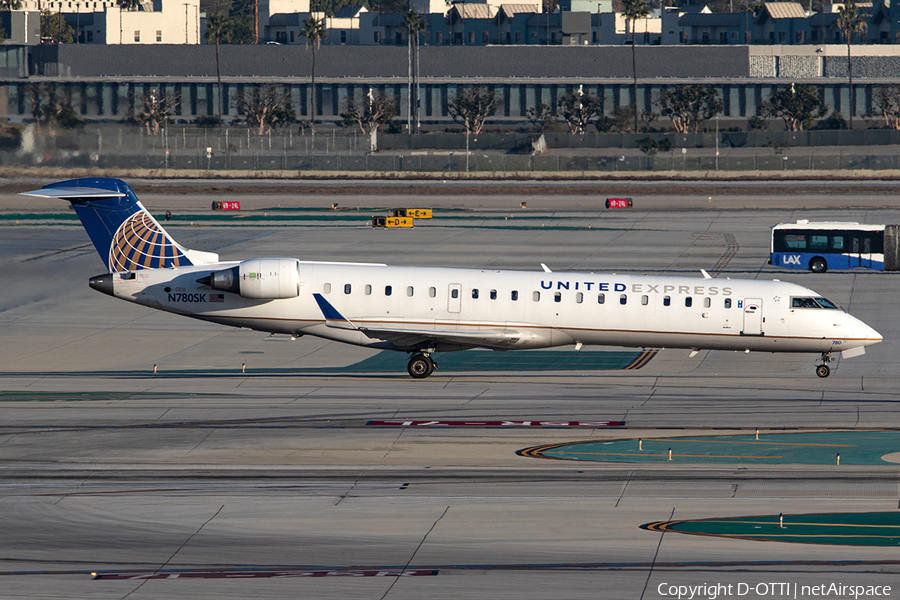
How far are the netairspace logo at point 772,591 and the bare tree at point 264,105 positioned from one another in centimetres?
14348

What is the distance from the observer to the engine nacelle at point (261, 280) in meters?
36.5

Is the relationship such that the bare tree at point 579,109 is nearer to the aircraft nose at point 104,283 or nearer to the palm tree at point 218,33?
the palm tree at point 218,33

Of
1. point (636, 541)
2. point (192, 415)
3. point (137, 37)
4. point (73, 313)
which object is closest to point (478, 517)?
point (636, 541)

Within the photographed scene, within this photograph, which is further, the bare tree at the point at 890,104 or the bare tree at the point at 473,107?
the bare tree at the point at 473,107

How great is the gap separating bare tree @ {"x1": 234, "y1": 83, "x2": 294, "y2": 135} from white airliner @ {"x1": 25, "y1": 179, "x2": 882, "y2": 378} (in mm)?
121369

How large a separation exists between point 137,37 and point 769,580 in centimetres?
18189

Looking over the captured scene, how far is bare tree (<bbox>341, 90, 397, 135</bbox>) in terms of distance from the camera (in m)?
156

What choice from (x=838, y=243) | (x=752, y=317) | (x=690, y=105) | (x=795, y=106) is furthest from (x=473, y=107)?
(x=752, y=317)

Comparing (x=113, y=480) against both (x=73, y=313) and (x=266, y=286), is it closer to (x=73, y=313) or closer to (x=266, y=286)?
(x=266, y=286)

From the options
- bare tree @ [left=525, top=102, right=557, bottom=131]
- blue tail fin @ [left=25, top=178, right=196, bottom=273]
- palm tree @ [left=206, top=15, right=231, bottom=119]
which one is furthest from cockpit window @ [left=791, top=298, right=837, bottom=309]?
palm tree @ [left=206, top=15, right=231, bottom=119]

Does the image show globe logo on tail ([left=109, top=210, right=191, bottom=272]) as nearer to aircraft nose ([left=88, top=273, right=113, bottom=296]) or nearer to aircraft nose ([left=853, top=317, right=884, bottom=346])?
aircraft nose ([left=88, top=273, right=113, bottom=296])

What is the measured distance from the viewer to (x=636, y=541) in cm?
2031

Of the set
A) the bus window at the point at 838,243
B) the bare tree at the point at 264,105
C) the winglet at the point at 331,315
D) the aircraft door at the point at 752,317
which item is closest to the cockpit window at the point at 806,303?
the aircraft door at the point at 752,317

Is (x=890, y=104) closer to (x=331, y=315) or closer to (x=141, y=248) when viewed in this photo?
(x=331, y=315)
